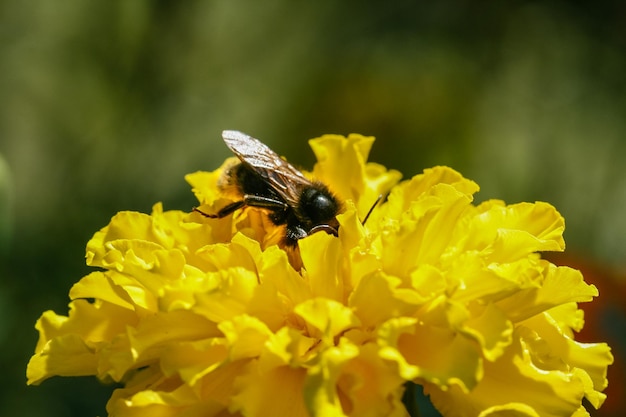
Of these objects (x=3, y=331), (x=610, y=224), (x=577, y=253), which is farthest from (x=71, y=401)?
(x=610, y=224)

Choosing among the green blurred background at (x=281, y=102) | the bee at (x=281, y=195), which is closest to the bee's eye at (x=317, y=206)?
the bee at (x=281, y=195)

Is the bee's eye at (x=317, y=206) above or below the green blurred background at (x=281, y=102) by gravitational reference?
above

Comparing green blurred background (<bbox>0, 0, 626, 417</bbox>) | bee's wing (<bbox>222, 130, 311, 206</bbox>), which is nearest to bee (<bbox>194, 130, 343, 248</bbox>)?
bee's wing (<bbox>222, 130, 311, 206</bbox>)

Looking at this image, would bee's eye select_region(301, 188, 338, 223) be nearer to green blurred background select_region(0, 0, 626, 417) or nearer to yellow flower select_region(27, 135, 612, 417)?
yellow flower select_region(27, 135, 612, 417)

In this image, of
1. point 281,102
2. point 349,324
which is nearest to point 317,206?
point 349,324

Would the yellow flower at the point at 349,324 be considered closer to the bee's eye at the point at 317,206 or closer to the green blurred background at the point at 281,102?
the bee's eye at the point at 317,206

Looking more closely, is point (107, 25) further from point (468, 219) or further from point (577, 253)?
point (468, 219)

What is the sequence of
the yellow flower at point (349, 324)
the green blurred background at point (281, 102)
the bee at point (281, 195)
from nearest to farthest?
the yellow flower at point (349, 324) < the bee at point (281, 195) < the green blurred background at point (281, 102)

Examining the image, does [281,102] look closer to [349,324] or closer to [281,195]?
[281,195]
